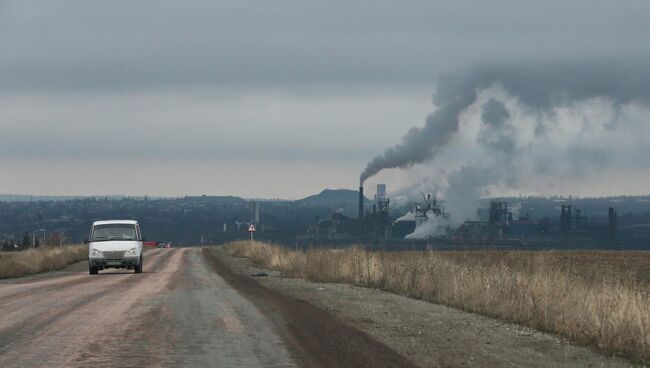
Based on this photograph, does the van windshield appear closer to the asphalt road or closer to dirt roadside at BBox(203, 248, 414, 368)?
the asphalt road

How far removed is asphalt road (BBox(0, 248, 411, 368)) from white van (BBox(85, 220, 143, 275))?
12011 millimetres

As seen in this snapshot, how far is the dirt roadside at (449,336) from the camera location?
13531mm

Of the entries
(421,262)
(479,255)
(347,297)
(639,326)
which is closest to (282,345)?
(639,326)

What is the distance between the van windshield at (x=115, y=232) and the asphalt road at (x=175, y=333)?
1219cm

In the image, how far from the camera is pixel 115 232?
127 feet

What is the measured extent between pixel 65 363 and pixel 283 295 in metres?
14.8

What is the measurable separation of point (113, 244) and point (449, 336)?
24114 millimetres

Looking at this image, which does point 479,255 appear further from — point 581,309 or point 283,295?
point 581,309

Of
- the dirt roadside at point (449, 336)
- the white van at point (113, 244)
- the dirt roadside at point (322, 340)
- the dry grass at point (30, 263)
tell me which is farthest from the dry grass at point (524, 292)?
the dry grass at point (30, 263)

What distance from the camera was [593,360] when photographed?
1382 centimetres

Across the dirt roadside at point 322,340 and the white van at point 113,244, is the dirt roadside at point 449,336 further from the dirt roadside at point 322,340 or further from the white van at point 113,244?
the white van at point 113,244

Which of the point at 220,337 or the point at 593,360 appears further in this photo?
the point at 220,337

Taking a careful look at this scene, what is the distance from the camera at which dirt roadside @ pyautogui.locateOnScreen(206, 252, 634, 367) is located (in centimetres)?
1353

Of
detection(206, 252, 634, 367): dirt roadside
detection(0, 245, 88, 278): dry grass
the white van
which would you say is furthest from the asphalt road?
detection(0, 245, 88, 278): dry grass
